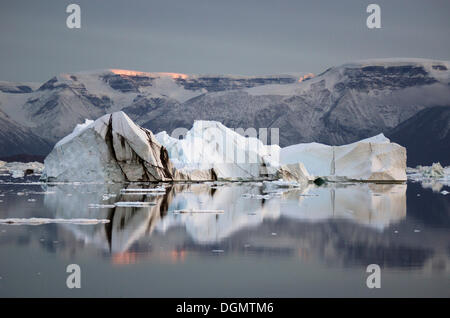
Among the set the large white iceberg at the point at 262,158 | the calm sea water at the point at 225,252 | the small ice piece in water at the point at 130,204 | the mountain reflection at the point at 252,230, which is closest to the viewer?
the calm sea water at the point at 225,252

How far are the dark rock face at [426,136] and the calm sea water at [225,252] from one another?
123764 millimetres

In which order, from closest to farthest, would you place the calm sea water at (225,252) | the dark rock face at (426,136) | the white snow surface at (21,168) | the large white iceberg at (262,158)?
the calm sea water at (225,252)
the large white iceberg at (262,158)
the white snow surface at (21,168)
the dark rock face at (426,136)

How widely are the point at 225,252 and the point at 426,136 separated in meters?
139

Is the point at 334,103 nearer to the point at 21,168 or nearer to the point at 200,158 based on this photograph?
the point at 21,168

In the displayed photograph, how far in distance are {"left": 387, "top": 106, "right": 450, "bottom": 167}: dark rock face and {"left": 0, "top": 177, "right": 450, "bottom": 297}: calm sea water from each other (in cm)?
12376

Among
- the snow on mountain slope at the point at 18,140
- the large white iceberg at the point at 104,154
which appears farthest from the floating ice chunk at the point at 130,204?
the snow on mountain slope at the point at 18,140

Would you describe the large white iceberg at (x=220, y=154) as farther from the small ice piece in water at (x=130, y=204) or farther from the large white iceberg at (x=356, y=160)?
the small ice piece in water at (x=130, y=204)

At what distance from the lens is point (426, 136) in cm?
14138

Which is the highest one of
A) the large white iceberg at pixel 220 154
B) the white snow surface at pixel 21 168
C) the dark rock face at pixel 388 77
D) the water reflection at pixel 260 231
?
the dark rock face at pixel 388 77

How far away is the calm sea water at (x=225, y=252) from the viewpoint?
Answer: 7871mm

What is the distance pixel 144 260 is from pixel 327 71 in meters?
160

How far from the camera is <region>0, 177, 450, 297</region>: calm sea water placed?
787cm
